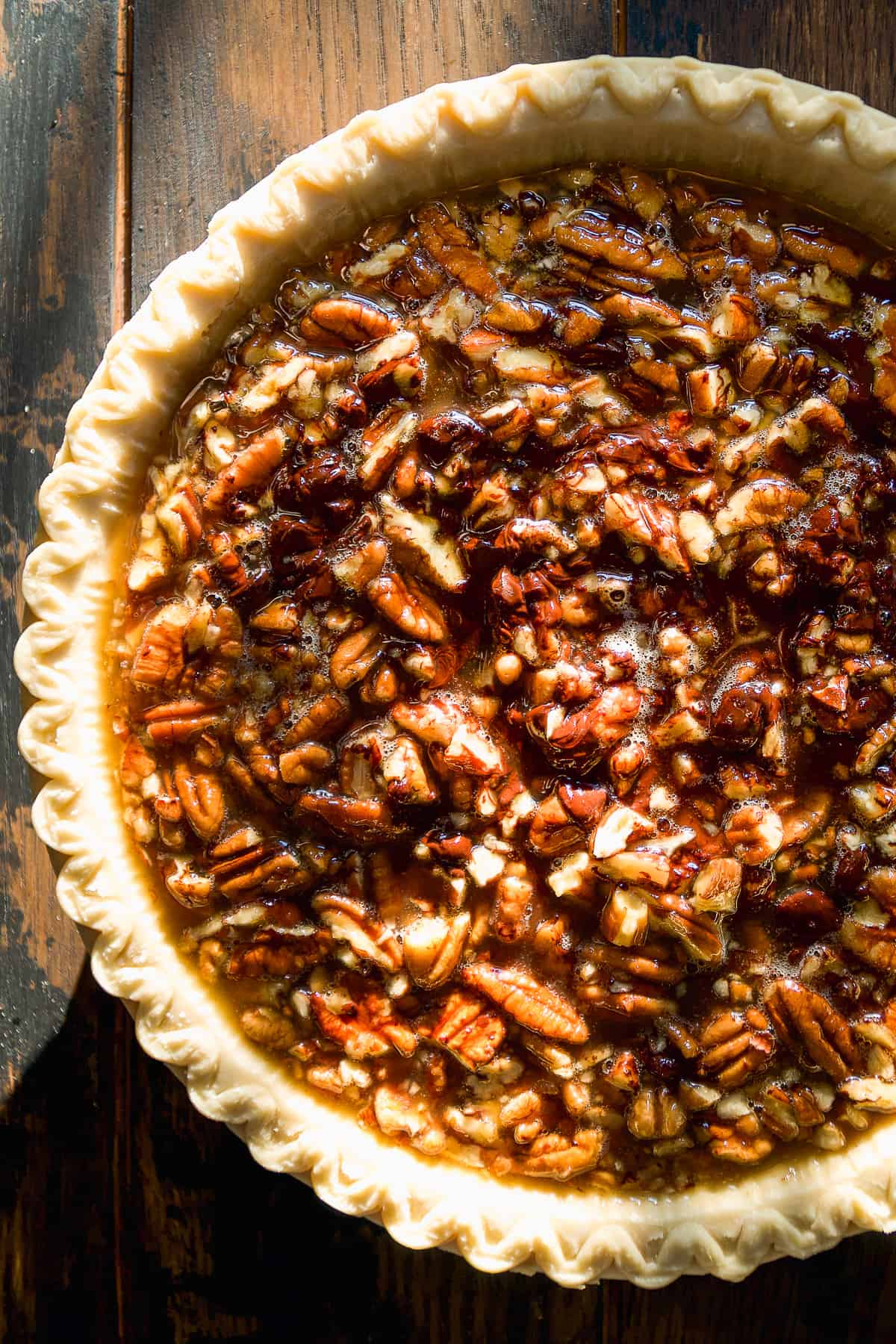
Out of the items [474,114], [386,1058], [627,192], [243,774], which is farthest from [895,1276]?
[474,114]

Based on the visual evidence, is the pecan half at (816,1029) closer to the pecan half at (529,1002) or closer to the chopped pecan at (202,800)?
the pecan half at (529,1002)

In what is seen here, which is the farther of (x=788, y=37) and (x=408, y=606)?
(x=788, y=37)

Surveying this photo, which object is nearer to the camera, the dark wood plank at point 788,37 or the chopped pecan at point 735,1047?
the chopped pecan at point 735,1047

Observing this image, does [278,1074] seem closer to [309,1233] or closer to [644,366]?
[309,1233]

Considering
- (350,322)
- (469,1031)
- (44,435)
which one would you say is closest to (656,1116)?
(469,1031)

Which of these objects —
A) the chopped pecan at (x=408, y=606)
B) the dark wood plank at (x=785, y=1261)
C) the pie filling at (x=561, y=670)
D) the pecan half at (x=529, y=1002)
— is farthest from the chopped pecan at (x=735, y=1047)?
the chopped pecan at (x=408, y=606)

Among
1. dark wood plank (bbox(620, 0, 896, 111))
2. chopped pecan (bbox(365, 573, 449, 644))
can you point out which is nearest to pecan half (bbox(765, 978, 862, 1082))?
chopped pecan (bbox(365, 573, 449, 644))

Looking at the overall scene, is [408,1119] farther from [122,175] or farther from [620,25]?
[620,25]
